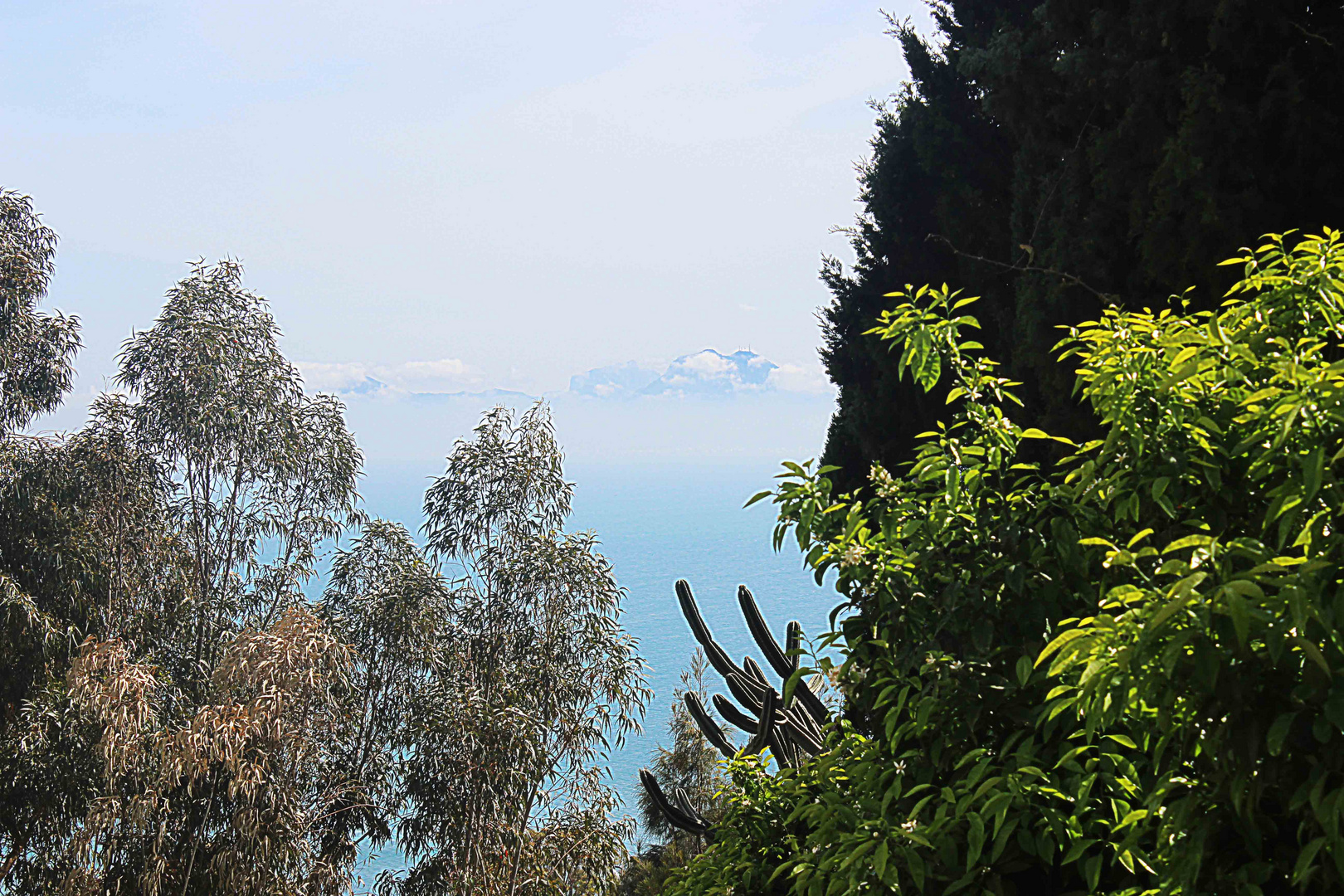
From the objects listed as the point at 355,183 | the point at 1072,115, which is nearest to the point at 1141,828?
the point at 1072,115

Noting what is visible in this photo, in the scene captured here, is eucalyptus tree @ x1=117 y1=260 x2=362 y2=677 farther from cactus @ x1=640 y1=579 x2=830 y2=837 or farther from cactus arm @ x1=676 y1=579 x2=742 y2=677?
cactus arm @ x1=676 y1=579 x2=742 y2=677

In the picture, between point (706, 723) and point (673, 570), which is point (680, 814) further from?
point (673, 570)

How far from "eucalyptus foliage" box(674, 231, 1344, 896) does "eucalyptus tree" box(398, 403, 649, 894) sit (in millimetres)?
4360

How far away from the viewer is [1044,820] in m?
1.73

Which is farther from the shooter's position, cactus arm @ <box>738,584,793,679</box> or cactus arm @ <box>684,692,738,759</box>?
cactus arm @ <box>684,692,738,759</box>

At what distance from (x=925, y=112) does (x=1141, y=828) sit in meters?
4.46

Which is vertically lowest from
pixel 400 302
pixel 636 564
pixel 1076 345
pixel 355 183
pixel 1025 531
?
pixel 1025 531

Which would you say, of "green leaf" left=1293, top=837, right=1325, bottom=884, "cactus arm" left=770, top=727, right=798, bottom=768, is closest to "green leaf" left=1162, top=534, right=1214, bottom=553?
"green leaf" left=1293, top=837, right=1325, bottom=884

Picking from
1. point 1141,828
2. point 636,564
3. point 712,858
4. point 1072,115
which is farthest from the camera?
point 636,564

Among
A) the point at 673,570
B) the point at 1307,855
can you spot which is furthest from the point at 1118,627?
the point at 673,570

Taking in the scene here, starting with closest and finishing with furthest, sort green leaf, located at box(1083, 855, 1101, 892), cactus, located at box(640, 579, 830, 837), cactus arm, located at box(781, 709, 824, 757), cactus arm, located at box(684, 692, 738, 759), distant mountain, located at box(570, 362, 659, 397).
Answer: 1. green leaf, located at box(1083, 855, 1101, 892)
2. cactus, located at box(640, 579, 830, 837)
3. cactus arm, located at box(781, 709, 824, 757)
4. cactus arm, located at box(684, 692, 738, 759)
5. distant mountain, located at box(570, 362, 659, 397)

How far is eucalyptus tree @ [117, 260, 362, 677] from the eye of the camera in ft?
24.0

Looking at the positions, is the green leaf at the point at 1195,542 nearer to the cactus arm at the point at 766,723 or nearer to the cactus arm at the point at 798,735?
the cactus arm at the point at 766,723

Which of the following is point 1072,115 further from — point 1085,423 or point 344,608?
point 344,608
